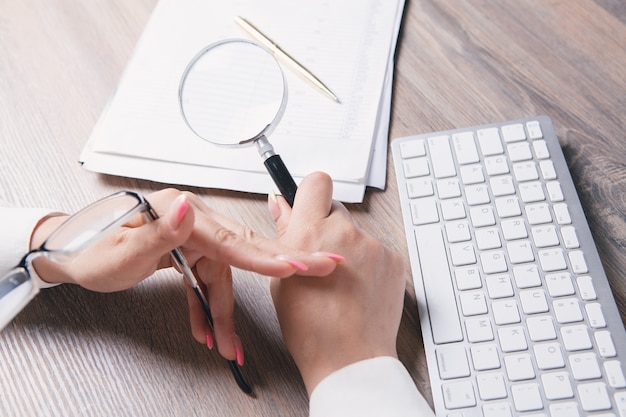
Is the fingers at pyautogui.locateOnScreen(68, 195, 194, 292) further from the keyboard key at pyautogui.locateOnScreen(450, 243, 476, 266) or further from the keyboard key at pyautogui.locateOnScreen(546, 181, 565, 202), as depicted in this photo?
the keyboard key at pyautogui.locateOnScreen(546, 181, 565, 202)

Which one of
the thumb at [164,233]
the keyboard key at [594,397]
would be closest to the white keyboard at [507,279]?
the keyboard key at [594,397]

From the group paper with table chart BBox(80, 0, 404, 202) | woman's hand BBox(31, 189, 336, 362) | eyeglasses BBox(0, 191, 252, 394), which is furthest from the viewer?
paper with table chart BBox(80, 0, 404, 202)

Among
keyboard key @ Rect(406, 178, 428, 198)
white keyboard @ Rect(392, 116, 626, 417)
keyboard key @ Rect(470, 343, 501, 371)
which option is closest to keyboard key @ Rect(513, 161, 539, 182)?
white keyboard @ Rect(392, 116, 626, 417)

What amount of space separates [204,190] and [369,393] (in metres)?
0.35

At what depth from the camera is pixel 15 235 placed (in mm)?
692

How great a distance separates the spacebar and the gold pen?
25 centimetres

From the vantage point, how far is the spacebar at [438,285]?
0.62m

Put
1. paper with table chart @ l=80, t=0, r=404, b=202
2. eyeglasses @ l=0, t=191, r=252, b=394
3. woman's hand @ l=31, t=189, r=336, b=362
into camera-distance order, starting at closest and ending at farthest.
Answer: eyeglasses @ l=0, t=191, r=252, b=394 → woman's hand @ l=31, t=189, r=336, b=362 → paper with table chart @ l=80, t=0, r=404, b=202

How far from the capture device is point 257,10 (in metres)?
0.91

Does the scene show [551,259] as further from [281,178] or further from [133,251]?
[133,251]

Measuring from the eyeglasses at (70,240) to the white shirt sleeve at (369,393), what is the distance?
0.80ft

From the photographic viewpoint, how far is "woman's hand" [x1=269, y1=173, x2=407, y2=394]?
0.60 meters

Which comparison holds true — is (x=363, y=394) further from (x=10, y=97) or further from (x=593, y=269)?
(x=10, y=97)

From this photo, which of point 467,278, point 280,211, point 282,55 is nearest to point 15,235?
point 280,211
